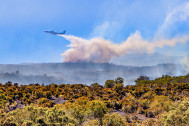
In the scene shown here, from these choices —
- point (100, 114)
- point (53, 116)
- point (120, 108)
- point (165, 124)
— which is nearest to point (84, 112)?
point (100, 114)

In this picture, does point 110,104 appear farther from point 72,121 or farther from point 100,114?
point 72,121

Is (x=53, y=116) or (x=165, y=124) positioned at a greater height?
(x=53, y=116)

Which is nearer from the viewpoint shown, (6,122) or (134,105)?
(6,122)

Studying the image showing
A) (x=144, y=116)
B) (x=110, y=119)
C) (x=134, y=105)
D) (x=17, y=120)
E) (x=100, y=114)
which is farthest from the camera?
(x=134, y=105)

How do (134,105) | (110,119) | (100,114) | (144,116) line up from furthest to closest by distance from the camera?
(134,105), (144,116), (100,114), (110,119)

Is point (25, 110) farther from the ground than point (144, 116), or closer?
farther from the ground

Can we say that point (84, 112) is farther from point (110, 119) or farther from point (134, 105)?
point (134, 105)

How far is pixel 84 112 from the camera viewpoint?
30156 mm

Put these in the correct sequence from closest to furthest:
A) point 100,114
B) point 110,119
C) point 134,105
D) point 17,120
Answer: point 17,120 < point 110,119 < point 100,114 < point 134,105

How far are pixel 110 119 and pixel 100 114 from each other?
14.8 feet

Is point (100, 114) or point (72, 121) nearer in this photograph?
point (72, 121)

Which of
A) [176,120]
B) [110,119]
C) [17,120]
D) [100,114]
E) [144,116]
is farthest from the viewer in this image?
[144,116]

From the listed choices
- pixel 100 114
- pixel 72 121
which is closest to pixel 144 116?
pixel 100 114

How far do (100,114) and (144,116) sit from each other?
18.3 metres
